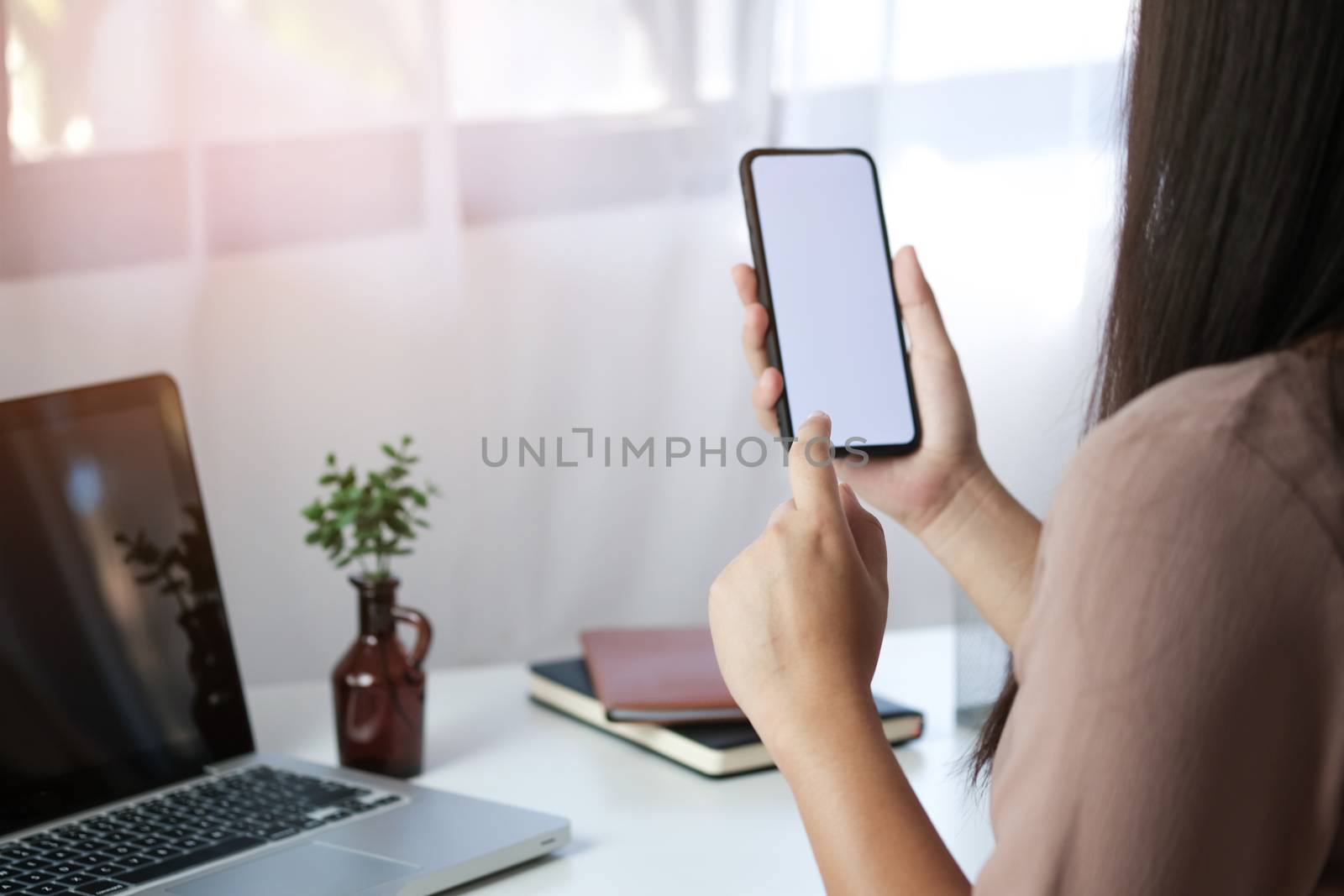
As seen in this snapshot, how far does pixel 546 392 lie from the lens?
152 cm

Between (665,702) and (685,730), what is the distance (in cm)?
3

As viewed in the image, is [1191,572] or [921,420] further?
[921,420]

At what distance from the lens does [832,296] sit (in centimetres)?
96

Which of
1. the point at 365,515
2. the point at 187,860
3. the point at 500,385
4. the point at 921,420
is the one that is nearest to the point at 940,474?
the point at 921,420

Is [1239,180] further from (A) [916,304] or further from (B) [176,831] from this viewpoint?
(B) [176,831]

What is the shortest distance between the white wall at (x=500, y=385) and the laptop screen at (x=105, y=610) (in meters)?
0.44

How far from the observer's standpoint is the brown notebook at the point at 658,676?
1025 millimetres

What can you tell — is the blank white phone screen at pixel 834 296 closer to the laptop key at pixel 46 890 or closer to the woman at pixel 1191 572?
the woman at pixel 1191 572

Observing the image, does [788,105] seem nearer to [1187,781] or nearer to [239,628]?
[239,628]

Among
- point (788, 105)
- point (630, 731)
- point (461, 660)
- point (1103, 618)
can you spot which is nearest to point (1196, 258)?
point (1103, 618)

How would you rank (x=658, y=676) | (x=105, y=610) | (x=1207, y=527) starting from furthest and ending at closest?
(x=658, y=676), (x=105, y=610), (x=1207, y=527)

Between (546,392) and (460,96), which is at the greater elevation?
(460,96)

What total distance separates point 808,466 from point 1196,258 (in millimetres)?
222

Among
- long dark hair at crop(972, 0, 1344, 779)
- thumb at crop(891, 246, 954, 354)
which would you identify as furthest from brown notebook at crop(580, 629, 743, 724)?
long dark hair at crop(972, 0, 1344, 779)
